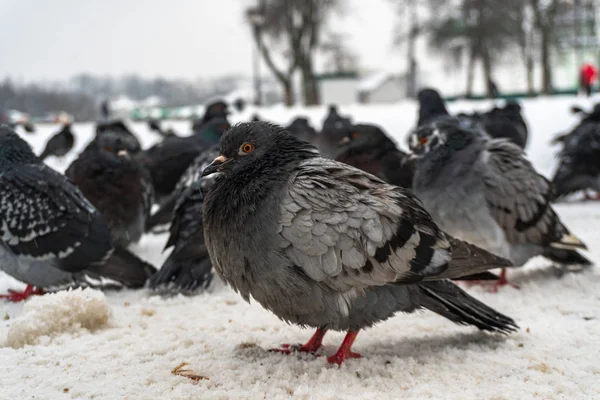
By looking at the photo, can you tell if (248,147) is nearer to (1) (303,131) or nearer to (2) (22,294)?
(2) (22,294)

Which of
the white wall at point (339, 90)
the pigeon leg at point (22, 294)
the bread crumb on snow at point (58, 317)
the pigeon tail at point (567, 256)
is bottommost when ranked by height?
the pigeon tail at point (567, 256)

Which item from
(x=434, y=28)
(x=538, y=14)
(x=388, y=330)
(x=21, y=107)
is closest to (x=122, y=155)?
(x=388, y=330)

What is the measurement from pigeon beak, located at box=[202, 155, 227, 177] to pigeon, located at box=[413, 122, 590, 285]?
7.12 ft

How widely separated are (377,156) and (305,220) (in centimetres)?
371

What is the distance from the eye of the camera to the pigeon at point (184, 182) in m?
5.41

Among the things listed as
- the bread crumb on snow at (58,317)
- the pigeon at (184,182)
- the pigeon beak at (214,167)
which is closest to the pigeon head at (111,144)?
the pigeon at (184,182)

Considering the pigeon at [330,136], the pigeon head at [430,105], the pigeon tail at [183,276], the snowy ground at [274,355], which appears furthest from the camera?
the pigeon at [330,136]

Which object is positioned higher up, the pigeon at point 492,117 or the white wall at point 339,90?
the white wall at point 339,90

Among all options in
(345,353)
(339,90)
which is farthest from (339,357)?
(339,90)

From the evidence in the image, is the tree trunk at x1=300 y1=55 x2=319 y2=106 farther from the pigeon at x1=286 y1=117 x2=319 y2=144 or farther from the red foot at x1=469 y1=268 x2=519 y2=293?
the red foot at x1=469 y1=268 x2=519 y2=293

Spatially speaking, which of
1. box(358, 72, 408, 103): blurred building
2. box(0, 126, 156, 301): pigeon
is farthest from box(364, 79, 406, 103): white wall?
box(0, 126, 156, 301): pigeon

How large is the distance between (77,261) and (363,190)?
7.84 ft

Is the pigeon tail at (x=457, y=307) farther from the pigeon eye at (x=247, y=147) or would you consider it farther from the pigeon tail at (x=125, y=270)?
the pigeon tail at (x=125, y=270)

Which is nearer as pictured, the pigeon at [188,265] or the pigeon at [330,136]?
the pigeon at [188,265]
